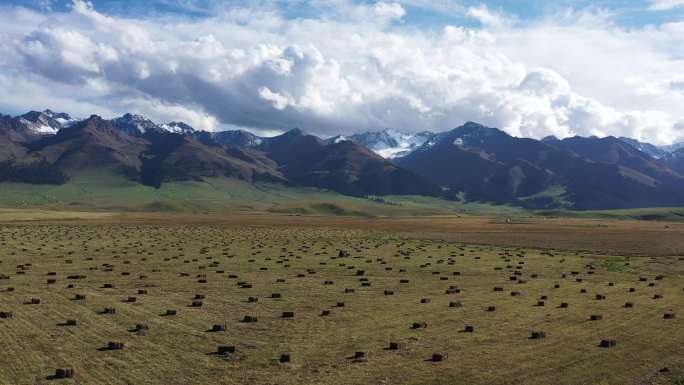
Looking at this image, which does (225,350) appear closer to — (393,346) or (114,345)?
(114,345)

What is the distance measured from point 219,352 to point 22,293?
19.9 m

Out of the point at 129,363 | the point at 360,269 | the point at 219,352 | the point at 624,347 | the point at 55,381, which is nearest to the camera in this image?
the point at 55,381

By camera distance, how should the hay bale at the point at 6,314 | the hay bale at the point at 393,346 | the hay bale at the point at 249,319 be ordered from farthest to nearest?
1. the hay bale at the point at 249,319
2. the hay bale at the point at 6,314
3. the hay bale at the point at 393,346

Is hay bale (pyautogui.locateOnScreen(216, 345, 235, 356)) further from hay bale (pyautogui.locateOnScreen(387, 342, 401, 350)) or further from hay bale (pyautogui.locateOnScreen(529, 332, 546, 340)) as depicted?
hay bale (pyautogui.locateOnScreen(529, 332, 546, 340))

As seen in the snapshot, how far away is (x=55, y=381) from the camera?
1938 cm

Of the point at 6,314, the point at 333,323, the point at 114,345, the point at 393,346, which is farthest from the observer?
the point at 333,323

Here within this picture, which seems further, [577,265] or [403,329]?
[577,265]

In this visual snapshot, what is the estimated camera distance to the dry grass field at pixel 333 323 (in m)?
21.3

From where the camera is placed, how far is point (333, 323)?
96.6ft

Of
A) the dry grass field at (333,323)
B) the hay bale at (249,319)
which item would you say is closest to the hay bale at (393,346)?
the dry grass field at (333,323)

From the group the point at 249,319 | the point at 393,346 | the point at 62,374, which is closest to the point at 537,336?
the point at 393,346

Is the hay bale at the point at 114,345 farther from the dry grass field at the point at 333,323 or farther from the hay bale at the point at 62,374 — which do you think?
the hay bale at the point at 62,374

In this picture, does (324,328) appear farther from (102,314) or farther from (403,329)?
(102,314)

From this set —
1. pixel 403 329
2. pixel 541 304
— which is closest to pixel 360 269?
pixel 541 304
